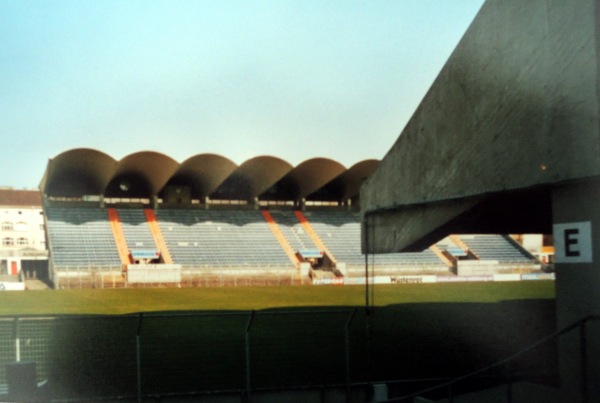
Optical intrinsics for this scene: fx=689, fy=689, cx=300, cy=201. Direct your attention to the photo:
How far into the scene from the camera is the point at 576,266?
803cm

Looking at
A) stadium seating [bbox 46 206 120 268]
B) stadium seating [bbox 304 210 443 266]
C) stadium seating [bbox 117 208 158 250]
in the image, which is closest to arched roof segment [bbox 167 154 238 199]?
stadium seating [bbox 117 208 158 250]

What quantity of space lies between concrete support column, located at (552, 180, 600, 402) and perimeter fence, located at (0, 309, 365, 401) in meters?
3.40

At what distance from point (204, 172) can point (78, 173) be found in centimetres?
1012

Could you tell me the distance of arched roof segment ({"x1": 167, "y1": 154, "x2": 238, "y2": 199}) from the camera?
55312 mm

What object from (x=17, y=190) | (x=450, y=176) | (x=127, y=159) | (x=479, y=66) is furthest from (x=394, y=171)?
(x=17, y=190)

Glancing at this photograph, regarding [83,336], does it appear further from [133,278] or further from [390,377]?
[133,278]

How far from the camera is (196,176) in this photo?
58.8m

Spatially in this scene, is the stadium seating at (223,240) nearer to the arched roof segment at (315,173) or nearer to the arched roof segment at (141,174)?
the arched roof segment at (141,174)

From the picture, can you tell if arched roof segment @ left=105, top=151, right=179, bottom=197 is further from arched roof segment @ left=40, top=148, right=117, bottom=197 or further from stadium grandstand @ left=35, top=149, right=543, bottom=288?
arched roof segment @ left=40, top=148, right=117, bottom=197

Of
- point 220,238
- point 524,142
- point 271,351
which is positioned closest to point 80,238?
point 220,238

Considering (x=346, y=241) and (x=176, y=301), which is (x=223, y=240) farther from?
(x=176, y=301)

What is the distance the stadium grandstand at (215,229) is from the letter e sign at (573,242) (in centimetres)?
4158

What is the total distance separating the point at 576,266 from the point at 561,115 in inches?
69.5

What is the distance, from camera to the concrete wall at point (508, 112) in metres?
7.66
